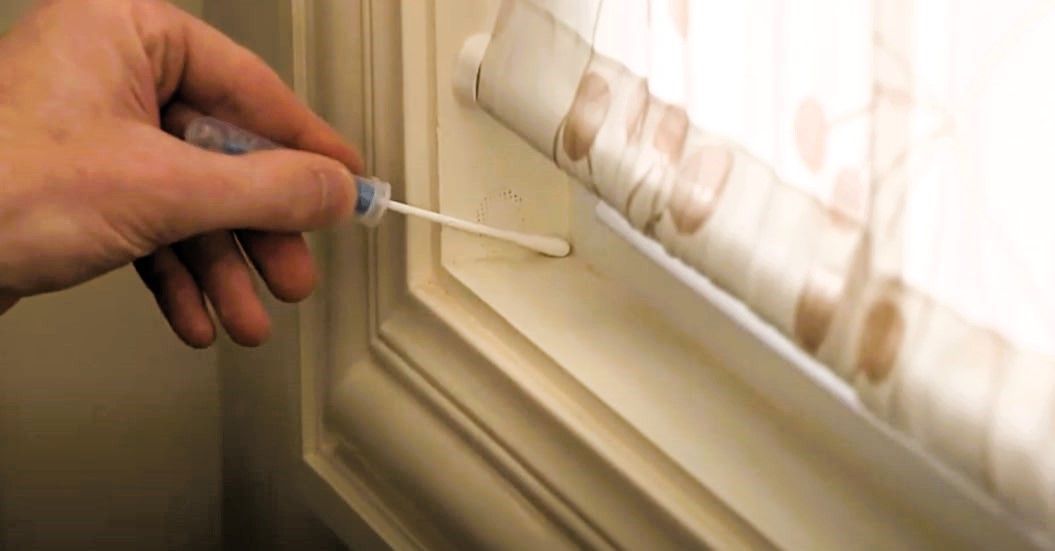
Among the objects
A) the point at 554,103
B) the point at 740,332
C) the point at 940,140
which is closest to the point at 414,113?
the point at 554,103

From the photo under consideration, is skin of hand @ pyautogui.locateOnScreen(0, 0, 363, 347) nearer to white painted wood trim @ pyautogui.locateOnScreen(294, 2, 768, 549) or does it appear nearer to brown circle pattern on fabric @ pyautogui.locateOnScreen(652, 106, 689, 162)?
white painted wood trim @ pyautogui.locateOnScreen(294, 2, 768, 549)

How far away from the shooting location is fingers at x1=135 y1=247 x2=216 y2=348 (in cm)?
69

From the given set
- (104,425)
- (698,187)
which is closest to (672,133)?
(698,187)

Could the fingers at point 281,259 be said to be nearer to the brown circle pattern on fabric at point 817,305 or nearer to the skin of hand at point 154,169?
the skin of hand at point 154,169

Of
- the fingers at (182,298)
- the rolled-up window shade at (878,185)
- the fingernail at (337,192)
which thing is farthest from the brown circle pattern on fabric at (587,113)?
the fingers at (182,298)

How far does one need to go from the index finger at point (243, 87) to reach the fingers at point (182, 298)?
0.10m

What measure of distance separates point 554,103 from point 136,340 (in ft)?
1.68

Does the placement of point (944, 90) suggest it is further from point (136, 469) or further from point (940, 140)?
point (136, 469)

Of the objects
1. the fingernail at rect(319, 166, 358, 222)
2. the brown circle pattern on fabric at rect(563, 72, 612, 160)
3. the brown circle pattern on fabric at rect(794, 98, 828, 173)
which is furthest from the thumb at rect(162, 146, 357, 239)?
the brown circle pattern on fabric at rect(794, 98, 828, 173)

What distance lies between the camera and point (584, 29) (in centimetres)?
60

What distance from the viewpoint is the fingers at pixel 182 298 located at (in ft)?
2.25

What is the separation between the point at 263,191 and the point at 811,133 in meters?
0.29

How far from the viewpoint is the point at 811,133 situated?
17.8 inches

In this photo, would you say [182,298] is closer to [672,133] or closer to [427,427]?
[427,427]
